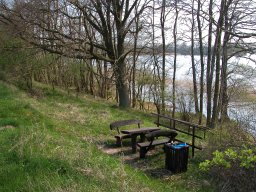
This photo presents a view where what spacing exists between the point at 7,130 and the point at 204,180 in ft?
16.6

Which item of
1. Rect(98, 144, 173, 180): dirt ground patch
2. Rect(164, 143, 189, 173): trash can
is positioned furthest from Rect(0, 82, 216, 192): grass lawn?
Rect(164, 143, 189, 173): trash can

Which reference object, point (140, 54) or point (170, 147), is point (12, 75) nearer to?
point (140, 54)

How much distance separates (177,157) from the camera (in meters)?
7.66

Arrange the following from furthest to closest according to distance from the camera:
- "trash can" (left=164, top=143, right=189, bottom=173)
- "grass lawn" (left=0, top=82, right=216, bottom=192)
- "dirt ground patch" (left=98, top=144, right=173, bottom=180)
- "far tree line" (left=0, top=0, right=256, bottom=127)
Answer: "far tree line" (left=0, top=0, right=256, bottom=127), "dirt ground patch" (left=98, top=144, right=173, bottom=180), "trash can" (left=164, top=143, right=189, bottom=173), "grass lawn" (left=0, top=82, right=216, bottom=192)

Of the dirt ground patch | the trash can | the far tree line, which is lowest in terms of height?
the dirt ground patch

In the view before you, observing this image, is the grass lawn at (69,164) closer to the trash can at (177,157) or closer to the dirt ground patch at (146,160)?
the dirt ground patch at (146,160)

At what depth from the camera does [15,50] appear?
1748cm

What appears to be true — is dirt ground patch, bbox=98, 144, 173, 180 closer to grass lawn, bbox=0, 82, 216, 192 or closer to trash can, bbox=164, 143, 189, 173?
grass lawn, bbox=0, 82, 216, 192

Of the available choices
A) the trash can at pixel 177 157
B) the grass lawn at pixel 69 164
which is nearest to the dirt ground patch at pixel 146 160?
the grass lawn at pixel 69 164

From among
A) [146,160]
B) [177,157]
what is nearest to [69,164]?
[177,157]

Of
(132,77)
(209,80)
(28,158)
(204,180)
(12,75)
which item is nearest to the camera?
(28,158)

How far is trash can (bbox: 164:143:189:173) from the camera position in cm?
768

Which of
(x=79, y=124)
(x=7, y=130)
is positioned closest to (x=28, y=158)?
(x=7, y=130)

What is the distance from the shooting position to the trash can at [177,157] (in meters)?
7.68
